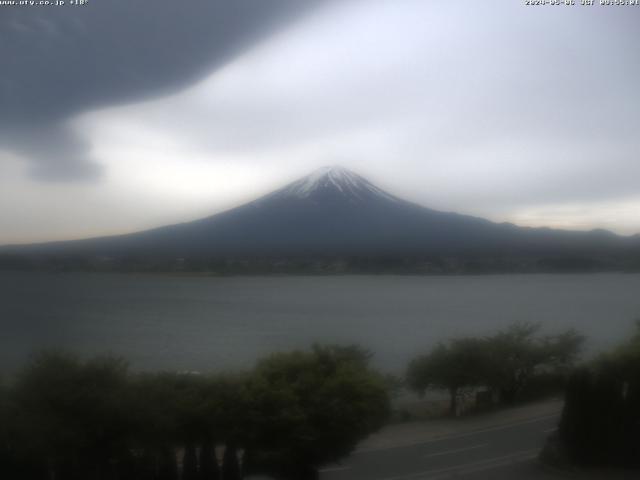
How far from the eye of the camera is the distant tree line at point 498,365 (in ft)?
25.0

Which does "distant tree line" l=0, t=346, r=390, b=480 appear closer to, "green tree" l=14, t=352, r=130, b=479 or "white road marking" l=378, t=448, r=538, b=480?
"green tree" l=14, t=352, r=130, b=479

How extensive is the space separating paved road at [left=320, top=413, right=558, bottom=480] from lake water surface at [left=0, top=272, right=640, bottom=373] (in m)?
0.99

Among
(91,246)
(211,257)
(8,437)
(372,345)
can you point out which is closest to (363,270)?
(372,345)

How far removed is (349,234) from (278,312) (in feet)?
4.10

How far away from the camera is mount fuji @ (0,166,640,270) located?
24.8 feet

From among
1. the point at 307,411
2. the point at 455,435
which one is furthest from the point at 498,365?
the point at 307,411

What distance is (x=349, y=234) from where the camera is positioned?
8.08m

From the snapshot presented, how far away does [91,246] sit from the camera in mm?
7016

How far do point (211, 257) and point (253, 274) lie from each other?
49 centimetres

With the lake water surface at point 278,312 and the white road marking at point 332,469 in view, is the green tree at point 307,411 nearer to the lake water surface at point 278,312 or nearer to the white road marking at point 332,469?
the white road marking at point 332,469

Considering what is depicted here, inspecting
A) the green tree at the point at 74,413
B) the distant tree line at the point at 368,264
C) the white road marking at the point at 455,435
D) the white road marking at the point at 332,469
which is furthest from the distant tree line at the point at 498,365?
the green tree at the point at 74,413

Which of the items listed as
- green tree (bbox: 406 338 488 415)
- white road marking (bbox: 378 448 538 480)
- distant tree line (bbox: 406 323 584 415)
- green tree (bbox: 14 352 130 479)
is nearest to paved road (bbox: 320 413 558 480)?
white road marking (bbox: 378 448 538 480)

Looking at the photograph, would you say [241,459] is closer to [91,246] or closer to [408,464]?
[408,464]

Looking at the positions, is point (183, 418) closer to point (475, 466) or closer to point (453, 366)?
point (475, 466)
